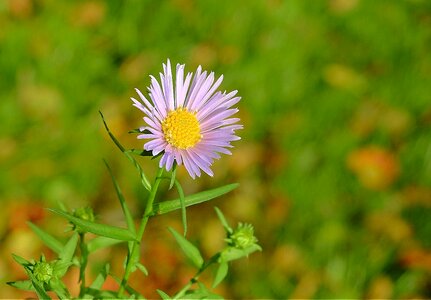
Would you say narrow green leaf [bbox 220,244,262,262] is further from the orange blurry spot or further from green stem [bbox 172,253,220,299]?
the orange blurry spot

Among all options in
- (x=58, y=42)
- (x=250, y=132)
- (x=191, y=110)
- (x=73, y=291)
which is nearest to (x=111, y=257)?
(x=73, y=291)

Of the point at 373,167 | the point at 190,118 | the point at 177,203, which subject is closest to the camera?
the point at 177,203

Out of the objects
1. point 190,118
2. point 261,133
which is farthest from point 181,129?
point 261,133

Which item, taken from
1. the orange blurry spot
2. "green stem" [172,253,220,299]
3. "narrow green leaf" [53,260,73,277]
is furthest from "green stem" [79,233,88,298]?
the orange blurry spot

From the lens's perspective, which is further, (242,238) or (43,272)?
(242,238)

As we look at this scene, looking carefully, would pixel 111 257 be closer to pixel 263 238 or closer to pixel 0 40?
pixel 263 238

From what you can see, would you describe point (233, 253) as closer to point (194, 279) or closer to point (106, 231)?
point (194, 279)
